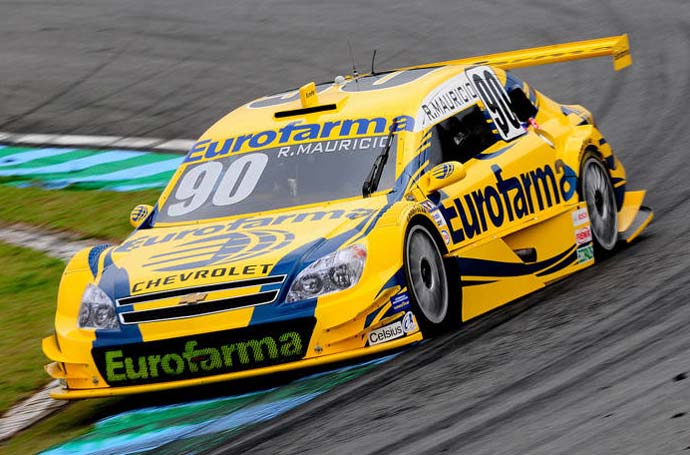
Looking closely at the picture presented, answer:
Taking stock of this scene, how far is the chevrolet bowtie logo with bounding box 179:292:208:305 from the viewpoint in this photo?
748 cm

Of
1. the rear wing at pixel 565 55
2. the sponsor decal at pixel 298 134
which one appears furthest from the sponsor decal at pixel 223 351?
the rear wing at pixel 565 55

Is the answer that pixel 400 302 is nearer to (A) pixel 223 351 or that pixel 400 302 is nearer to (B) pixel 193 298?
(A) pixel 223 351

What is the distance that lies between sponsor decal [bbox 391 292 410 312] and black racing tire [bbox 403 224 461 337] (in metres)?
0.04

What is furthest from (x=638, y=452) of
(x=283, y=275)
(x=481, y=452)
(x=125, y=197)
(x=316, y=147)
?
(x=125, y=197)

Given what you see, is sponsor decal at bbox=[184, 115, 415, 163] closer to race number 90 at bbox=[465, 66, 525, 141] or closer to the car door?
the car door

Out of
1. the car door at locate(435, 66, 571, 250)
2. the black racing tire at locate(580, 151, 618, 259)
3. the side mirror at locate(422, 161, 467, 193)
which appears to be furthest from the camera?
the black racing tire at locate(580, 151, 618, 259)

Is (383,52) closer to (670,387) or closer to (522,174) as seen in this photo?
(522,174)

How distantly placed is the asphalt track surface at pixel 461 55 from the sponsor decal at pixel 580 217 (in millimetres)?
325

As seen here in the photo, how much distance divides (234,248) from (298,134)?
146cm

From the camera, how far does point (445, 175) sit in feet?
27.7

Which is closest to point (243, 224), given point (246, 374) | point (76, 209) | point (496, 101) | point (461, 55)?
point (246, 374)

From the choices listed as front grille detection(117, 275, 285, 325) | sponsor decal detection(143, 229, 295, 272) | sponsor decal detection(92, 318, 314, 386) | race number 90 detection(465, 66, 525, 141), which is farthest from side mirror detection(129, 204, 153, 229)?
race number 90 detection(465, 66, 525, 141)

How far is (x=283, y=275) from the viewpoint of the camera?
24.6 feet

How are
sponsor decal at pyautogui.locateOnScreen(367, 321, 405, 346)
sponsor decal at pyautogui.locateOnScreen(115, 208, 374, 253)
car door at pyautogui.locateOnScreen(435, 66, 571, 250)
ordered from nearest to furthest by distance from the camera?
1. sponsor decal at pyautogui.locateOnScreen(367, 321, 405, 346)
2. sponsor decal at pyautogui.locateOnScreen(115, 208, 374, 253)
3. car door at pyautogui.locateOnScreen(435, 66, 571, 250)
